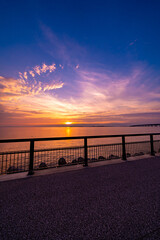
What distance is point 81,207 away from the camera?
2.39m

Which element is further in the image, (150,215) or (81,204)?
(81,204)

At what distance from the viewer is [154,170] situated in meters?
4.60

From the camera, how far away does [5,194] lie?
2908 mm

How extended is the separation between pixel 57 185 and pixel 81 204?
113 centimetres

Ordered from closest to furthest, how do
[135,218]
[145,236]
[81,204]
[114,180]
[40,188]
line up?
[145,236]
[135,218]
[81,204]
[40,188]
[114,180]

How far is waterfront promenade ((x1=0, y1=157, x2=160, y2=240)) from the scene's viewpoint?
1.81m

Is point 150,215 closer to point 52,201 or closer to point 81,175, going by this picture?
point 52,201

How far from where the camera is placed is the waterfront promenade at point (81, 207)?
1.81m

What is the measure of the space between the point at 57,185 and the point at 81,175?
1044 mm

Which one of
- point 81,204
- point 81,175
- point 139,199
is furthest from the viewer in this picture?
point 81,175

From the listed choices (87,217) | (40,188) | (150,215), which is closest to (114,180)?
(150,215)

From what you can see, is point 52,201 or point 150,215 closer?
point 150,215

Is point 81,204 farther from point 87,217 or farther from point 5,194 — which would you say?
point 5,194

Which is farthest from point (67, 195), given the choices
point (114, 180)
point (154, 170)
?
point (154, 170)
